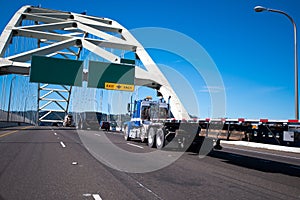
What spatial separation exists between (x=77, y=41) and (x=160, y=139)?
30707 millimetres

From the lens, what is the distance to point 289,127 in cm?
820

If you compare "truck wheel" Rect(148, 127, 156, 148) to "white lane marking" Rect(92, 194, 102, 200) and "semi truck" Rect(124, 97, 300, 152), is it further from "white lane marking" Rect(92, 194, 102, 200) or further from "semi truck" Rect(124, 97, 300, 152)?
"white lane marking" Rect(92, 194, 102, 200)

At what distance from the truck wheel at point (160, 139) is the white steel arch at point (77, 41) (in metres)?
9.07

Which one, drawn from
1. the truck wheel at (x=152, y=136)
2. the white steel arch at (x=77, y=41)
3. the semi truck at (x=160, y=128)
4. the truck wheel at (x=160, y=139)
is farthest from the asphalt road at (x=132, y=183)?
the white steel arch at (x=77, y=41)

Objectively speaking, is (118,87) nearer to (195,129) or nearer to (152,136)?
(152,136)

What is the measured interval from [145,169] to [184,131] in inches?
225

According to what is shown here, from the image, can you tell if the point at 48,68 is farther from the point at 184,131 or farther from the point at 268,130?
the point at 268,130

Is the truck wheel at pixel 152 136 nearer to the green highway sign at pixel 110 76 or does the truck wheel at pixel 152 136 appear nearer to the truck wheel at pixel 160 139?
the truck wheel at pixel 160 139

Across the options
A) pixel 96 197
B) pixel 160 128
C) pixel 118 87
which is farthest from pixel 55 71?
pixel 96 197

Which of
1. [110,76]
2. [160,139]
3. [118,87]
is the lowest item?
[160,139]

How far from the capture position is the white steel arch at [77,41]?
34.2 m

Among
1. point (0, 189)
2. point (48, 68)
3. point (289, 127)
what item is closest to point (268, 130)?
point (289, 127)

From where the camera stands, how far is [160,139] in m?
15.5

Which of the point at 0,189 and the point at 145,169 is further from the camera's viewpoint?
the point at 145,169
